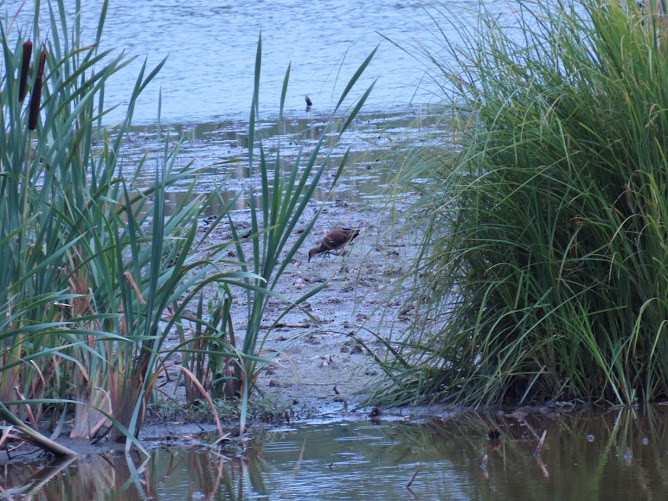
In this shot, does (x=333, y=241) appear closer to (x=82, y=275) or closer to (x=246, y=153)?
Answer: (x=82, y=275)

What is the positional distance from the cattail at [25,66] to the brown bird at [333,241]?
10.6 ft

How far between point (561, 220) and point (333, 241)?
2787 millimetres

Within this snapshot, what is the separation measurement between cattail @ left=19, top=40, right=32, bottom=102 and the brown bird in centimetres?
323

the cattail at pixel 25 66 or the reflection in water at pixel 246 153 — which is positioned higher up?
the cattail at pixel 25 66

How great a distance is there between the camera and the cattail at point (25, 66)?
3420mm

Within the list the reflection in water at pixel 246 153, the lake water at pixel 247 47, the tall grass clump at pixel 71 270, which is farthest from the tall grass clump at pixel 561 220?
the lake water at pixel 247 47

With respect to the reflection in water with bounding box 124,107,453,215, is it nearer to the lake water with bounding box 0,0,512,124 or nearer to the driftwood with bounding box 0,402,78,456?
the lake water with bounding box 0,0,512,124

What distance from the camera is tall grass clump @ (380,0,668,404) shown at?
12.7 ft

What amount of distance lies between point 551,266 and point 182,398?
1.54 meters

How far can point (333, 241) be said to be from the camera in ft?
21.9

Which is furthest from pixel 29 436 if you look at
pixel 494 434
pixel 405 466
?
pixel 494 434

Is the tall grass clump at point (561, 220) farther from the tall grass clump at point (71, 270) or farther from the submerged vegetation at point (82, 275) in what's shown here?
the tall grass clump at point (71, 270)

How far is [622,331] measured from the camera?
396 cm

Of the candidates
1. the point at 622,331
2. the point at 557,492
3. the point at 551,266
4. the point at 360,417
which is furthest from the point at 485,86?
the point at 557,492
